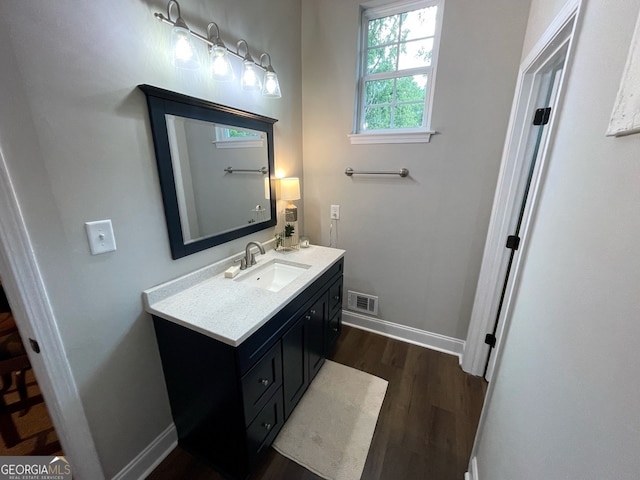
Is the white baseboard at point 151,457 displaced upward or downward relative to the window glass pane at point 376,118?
downward

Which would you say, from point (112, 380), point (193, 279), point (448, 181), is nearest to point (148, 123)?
point (193, 279)

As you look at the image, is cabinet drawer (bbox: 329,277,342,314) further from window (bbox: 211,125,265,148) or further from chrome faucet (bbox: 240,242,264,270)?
window (bbox: 211,125,265,148)

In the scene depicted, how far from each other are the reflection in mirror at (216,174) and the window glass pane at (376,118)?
0.90m

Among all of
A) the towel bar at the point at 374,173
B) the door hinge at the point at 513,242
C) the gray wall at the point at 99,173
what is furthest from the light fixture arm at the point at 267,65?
the door hinge at the point at 513,242

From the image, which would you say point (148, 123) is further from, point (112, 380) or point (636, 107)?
point (636, 107)

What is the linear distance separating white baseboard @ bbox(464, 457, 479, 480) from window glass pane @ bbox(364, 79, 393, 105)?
2.37 m

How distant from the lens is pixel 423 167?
1.95m

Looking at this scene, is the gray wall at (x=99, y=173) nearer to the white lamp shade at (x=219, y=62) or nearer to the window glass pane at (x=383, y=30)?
the white lamp shade at (x=219, y=62)

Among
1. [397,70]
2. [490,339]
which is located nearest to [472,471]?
[490,339]

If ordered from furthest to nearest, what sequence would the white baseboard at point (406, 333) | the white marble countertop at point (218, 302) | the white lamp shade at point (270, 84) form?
the white baseboard at point (406, 333), the white lamp shade at point (270, 84), the white marble countertop at point (218, 302)

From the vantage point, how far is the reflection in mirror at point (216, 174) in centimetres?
133

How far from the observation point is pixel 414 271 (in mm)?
2186

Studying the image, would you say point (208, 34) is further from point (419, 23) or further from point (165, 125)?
point (419, 23)

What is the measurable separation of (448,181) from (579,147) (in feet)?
4.08
